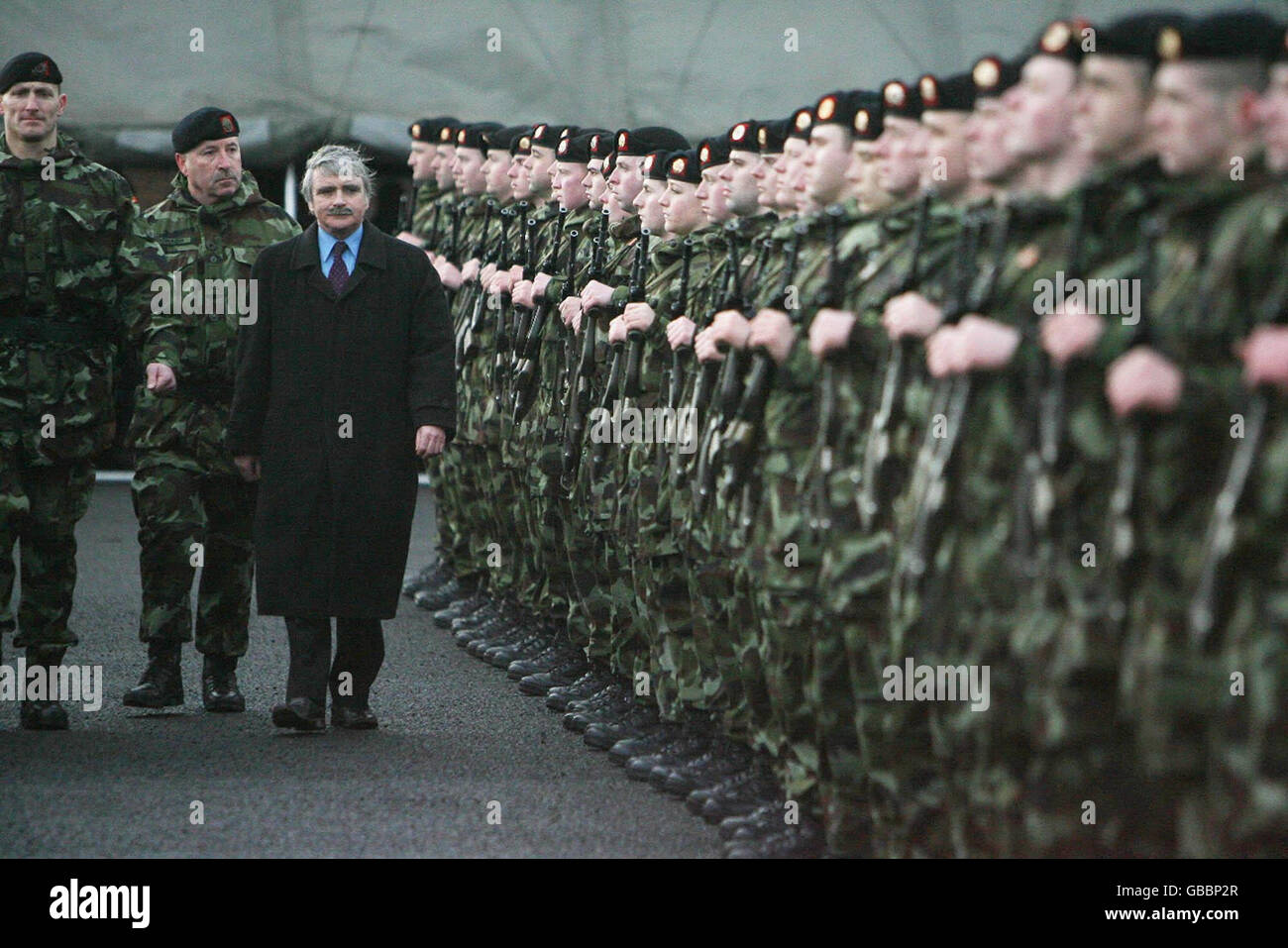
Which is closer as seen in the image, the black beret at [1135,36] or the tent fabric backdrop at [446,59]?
the black beret at [1135,36]

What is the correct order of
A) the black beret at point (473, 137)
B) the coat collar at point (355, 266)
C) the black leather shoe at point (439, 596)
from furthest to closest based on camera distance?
the black leather shoe at point (439, 596) < the black beret at point (473, 137) < the coat collar at point (355, 266)

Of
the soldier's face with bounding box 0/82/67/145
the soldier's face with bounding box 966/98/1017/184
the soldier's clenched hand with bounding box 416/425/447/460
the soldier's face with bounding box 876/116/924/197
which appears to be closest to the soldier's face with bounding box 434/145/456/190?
the soldier's face with bounding box 0/82/67/145

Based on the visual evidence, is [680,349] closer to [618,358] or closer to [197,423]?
[618,358]

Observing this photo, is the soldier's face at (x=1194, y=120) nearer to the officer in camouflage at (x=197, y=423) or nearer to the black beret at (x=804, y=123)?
the black beret at (x=804, y=123)

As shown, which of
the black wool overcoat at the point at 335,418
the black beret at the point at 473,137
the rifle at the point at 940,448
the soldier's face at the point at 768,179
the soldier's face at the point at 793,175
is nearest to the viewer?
the rifle at the point at 940,448

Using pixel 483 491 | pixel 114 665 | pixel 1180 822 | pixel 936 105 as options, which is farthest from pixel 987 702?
pixel 483 491

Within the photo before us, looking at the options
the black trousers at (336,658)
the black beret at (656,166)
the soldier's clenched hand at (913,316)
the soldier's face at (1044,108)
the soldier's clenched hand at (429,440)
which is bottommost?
the black trousers at (336,658)

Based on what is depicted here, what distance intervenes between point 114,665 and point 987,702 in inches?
220

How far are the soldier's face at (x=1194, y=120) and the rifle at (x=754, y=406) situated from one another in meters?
1.91

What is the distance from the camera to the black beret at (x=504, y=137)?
34.9ft

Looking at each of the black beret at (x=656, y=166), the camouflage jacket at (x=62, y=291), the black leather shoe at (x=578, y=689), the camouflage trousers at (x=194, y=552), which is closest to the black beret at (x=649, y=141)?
the black beret at (x=656, y=166)

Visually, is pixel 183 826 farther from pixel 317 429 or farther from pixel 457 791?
pixel 317 429

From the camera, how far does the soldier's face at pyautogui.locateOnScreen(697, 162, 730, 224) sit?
7207 millimetres

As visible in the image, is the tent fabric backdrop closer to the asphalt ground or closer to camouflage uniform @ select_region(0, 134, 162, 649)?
the asphalt ground
